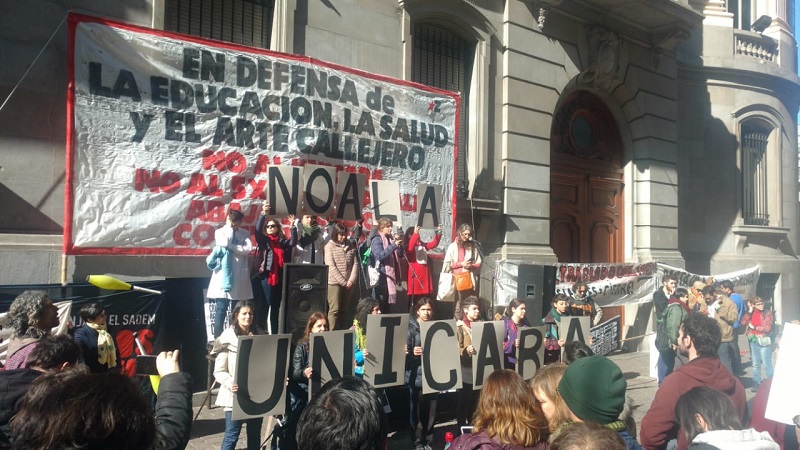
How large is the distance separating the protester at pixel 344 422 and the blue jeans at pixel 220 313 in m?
5.55

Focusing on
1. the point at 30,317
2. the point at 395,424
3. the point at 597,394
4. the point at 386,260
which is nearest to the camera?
the point at 597,394

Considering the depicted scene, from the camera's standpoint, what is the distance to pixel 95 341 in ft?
19.5

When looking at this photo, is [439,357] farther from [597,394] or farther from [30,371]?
[30,371]

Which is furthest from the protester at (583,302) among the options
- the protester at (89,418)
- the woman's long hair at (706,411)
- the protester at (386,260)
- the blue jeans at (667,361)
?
the protester at (89,418)

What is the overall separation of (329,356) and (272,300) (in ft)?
9.53

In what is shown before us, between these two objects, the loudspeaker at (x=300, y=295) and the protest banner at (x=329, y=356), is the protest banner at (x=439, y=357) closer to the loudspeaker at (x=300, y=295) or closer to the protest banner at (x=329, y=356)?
the protest banner at (x=329, y=356)

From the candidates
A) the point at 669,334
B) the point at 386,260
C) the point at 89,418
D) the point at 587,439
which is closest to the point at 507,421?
the point at 587,439

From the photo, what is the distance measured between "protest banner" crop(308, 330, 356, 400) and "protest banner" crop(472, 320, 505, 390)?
1.48 metres

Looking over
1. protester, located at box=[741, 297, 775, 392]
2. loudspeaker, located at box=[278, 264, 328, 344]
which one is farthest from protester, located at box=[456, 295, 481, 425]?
protester, located at box=[741, 297, 775, 392]

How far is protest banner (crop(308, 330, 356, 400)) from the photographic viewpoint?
5.60m

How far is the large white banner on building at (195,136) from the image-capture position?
739 centimetres

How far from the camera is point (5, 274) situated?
291 inches

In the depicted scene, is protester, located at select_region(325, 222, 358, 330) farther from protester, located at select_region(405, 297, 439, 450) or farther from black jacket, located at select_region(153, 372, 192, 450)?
black jacket, located at select_region(153, 372, 192, 450)

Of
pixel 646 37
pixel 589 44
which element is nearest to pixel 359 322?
pixel 589 44
